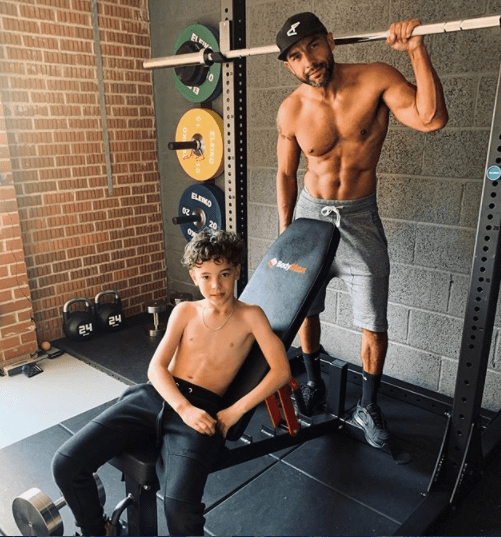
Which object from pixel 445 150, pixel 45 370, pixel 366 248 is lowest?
pixel 45 370

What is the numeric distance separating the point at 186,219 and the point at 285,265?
1.18 meters

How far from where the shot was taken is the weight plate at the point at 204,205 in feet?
10.5

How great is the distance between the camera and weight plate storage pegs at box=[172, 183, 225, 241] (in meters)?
3.20

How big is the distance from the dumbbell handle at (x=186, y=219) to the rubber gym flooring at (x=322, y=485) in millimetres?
1106

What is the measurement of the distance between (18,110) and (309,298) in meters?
2.14

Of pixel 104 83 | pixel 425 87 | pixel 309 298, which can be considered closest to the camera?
pixel 425 87

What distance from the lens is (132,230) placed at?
3588mm

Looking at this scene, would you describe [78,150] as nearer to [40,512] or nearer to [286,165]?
[286,165]

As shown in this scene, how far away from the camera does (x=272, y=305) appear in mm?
1845

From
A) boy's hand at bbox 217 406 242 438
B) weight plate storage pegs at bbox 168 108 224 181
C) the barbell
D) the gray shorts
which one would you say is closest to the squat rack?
the barbell

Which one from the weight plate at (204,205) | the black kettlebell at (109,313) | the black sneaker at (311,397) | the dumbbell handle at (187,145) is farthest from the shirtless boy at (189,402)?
the black kettlebell at (109,313)

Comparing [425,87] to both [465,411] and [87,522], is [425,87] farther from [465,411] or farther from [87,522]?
[87,522]

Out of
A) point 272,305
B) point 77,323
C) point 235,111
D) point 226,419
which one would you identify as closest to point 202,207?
point 77,323

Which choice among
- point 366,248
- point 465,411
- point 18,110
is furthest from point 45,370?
point 465,411
